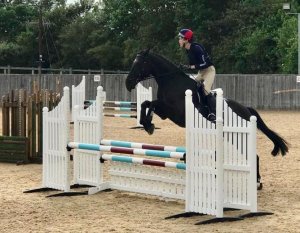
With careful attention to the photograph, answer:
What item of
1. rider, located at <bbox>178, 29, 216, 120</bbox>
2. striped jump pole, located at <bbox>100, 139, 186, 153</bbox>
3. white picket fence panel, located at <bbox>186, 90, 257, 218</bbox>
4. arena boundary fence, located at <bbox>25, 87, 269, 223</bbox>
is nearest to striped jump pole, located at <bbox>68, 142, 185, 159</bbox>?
striped jump pole, located at <bbox>100, 139, 186, 153</bbox>

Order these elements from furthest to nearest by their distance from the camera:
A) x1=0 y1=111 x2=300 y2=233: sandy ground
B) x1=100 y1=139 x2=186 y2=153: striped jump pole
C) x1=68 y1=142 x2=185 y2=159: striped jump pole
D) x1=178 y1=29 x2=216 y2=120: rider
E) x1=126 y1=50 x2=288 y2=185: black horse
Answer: x1=126 y1=50 x2=288 y2=185: black horse, x1=178 y1=29 x2=216 y2=120: rider, x1=100 y1=139 x2=186 y2=153: striped jump pole, x1=68 y1=142 x2=185 y2=159: striped jump pole, x1=0 y1=111 x2=300 y2=233: sandy ground

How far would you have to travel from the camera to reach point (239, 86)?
37.6 meters

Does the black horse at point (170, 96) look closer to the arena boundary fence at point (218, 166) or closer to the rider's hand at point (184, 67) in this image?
the rider's hand at point (184, 67)

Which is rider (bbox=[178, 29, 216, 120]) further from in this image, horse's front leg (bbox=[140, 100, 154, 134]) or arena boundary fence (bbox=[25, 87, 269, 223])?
arena boundary fence (bbox=[25, 87, 269, 223])

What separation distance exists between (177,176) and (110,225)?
169 cm

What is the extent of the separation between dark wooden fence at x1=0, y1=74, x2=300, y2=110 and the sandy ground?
2369 cm

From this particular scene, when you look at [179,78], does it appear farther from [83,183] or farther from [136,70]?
[83,183]

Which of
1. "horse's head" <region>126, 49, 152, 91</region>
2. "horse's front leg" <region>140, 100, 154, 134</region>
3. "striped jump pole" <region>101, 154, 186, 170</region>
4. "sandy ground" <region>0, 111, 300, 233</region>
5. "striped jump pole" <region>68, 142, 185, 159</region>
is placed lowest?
"sandy ground" <region>0, 111, 300, 233</region>

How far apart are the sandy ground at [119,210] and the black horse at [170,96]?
1.08m

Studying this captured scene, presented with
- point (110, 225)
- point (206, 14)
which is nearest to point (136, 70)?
point (110, 225)

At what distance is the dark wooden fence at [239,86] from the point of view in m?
36.1

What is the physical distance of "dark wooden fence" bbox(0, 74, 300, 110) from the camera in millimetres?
36062

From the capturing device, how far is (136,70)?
1145 centimetres

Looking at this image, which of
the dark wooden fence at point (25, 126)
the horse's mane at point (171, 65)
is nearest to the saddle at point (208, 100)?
the horse's mane at point (171, 65)
